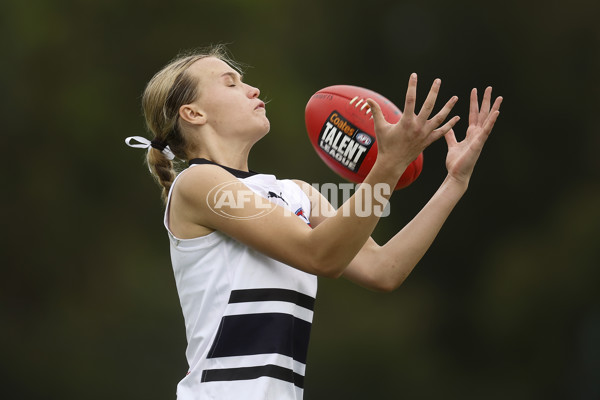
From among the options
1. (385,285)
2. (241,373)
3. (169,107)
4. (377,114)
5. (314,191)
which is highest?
(377,114)

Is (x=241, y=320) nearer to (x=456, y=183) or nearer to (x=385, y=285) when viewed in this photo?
(x=385, y=285)

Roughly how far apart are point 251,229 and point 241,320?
21cm

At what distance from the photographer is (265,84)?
17.4 ft

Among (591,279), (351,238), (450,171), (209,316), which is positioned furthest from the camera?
(591,279)

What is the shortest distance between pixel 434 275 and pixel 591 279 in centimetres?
94

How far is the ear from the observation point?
81.7 inches

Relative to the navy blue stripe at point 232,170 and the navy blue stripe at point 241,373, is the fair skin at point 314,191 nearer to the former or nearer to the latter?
the navy blue stripe at point 232,170

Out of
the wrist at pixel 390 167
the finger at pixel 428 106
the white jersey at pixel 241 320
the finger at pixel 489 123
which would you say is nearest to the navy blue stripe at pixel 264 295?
the white jersey at pixel 241 320

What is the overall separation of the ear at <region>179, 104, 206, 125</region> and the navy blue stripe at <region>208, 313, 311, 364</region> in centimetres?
55

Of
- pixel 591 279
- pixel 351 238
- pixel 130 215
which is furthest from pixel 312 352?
pixel 351 238

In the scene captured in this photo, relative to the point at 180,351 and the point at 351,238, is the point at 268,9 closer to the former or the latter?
the point at 180,351

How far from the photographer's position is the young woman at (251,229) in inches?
65.4

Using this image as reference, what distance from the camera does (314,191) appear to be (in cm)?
223

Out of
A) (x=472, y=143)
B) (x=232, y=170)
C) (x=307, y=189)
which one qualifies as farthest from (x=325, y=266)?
(x=472, y=143)
